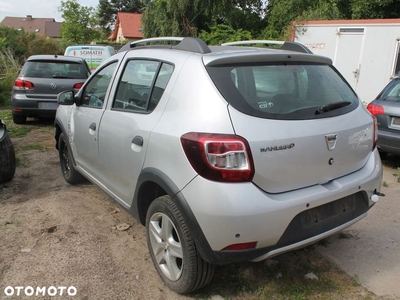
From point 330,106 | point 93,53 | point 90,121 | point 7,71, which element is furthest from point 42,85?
point 7,71

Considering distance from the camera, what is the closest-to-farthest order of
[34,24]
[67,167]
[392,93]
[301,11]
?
[67,167]
[392,93]
[301,11]
[34,24]

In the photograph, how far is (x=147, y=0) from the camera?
2266cm

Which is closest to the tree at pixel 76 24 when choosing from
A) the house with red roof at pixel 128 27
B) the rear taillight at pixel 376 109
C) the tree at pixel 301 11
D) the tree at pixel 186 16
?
the house with red roof at pixel 128 27

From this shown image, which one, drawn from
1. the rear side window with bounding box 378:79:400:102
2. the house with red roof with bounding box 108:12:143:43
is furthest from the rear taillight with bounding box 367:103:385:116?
the house with red roof with bounding box 108:12:143:43

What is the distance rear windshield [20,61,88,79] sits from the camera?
8.49 m

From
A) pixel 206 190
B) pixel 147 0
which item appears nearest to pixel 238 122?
pixel 206 190

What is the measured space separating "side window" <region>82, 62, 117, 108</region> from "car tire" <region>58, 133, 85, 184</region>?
0.88m

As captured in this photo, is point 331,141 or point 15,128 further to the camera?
point 15,128

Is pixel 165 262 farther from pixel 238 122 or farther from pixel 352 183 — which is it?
pixel 352 183

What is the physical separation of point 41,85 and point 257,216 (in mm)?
7378

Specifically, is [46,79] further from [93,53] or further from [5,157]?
[93,53]

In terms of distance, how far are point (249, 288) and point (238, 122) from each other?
133cm

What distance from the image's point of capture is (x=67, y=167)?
5.07 metres

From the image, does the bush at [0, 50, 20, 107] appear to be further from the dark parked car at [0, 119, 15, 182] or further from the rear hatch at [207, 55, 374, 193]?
the rear hatch at [207, 55, 374, 193]
